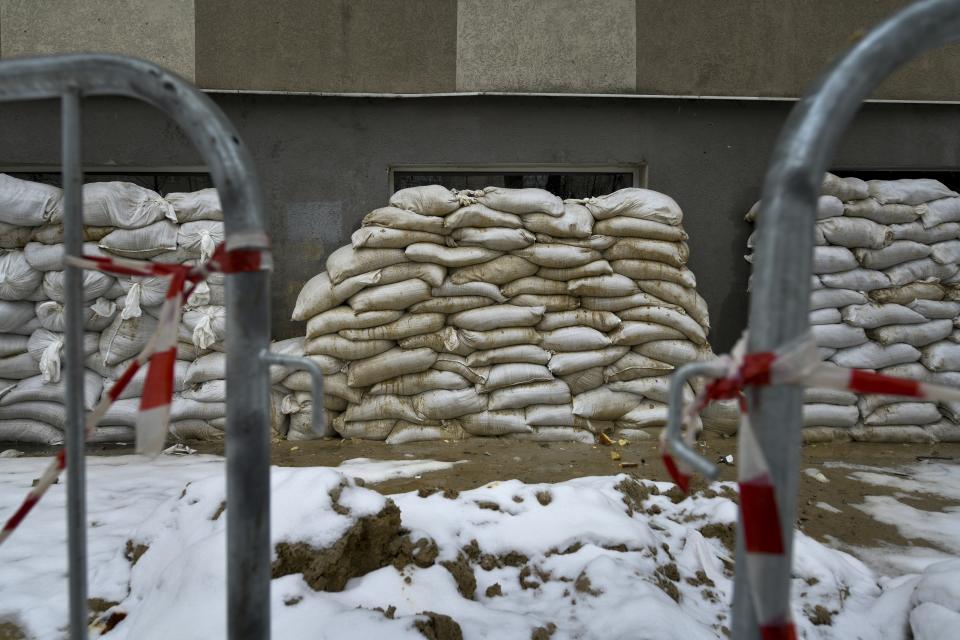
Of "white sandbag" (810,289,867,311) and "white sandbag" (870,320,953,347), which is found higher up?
"white sandbag" (810,289,867,311)

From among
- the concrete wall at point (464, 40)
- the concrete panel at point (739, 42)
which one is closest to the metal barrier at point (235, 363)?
the concrete wall at point (464, 40)

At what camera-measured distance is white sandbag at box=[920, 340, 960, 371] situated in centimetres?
397

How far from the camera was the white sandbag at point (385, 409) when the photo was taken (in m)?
3.74

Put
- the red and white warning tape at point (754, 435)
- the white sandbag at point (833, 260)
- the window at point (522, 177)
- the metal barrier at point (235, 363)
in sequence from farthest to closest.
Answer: the window at point (522, 177) → the white sandbag at point (833, 260) → the metal barrier at point (235, 363) → the red and white warning tape at point (754, 435)

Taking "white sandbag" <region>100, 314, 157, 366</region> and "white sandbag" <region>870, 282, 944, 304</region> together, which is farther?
"white sandbag" <region>870, 282, 944, 304</region>

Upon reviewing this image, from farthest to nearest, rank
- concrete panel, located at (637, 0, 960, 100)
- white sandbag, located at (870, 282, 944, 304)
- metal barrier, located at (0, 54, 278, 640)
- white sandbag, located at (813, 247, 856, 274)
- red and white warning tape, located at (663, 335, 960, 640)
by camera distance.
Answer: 1. concrete panel, located at (637, 0, 960, 100)
2. white sandbag, located at (870, 282, 944, 304)
3. white sandbag, located at (813, 247, 856, 274)
4. metal barrier, located at (0, 54, 278, 640)
5. red and white warning tape, located at (663, 335, 960, 640)

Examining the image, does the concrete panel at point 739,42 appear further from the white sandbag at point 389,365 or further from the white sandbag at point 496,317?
the white sandbag at point 389,365

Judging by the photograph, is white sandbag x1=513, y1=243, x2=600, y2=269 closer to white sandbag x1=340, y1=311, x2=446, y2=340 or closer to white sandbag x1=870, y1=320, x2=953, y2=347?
white sandbag x1=340, y1=311, x2=446, y2=340

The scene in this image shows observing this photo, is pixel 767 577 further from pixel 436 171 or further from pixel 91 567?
pixel 436 171

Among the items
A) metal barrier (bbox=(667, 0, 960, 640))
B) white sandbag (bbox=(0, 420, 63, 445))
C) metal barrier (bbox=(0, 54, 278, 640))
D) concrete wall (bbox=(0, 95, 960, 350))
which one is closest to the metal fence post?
metal barrier (bbox=(667, 0, 960, 640))

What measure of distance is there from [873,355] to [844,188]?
1094mm

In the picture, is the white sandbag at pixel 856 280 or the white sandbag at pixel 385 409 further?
the white sandbag at pixel 856 280

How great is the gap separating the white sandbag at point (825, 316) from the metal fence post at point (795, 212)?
3.52m

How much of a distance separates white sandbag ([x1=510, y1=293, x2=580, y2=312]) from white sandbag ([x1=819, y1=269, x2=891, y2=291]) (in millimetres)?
1639
